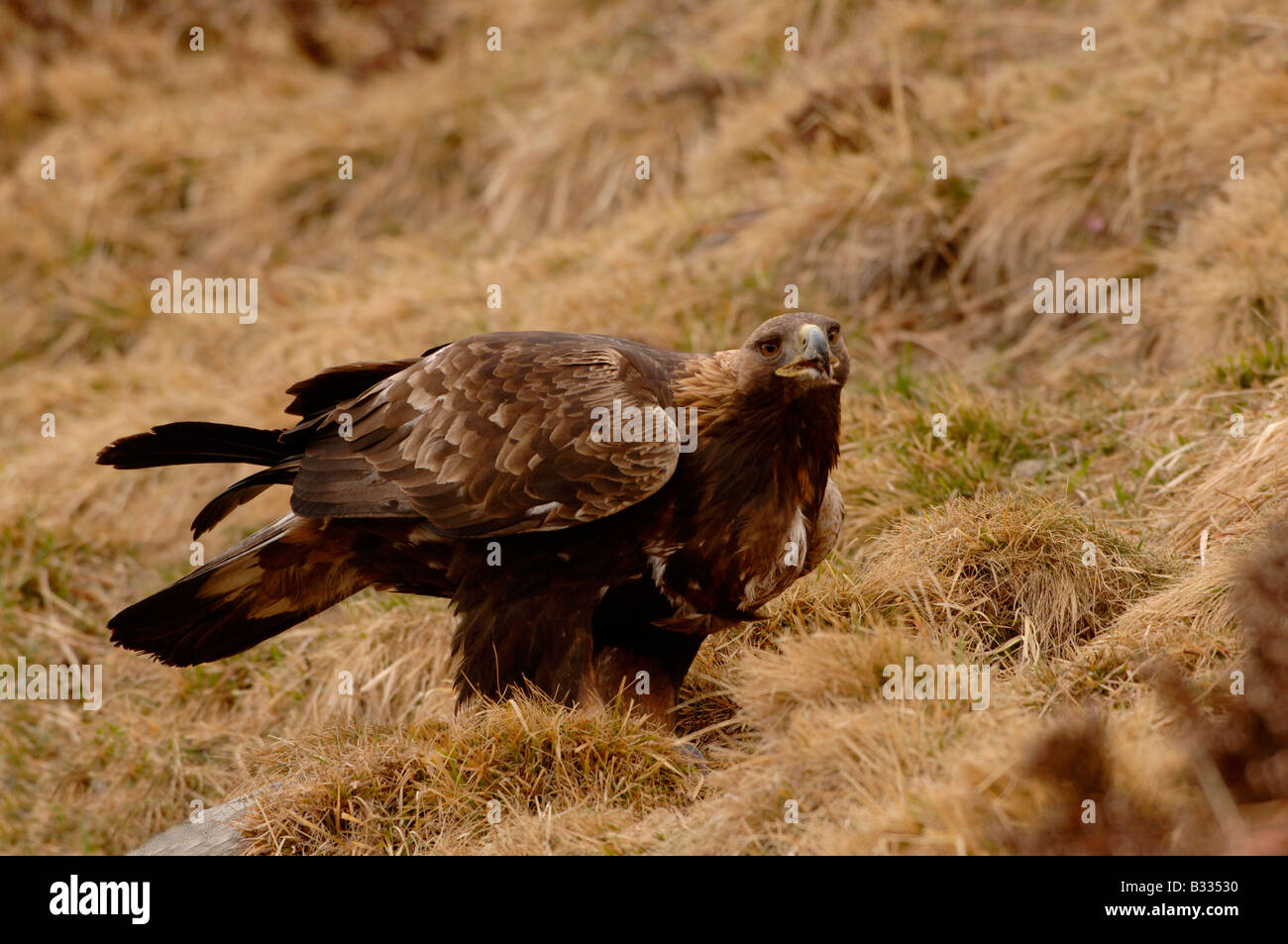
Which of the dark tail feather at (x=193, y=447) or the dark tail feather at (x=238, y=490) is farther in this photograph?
the dark tail feather at (x=238, y=490)

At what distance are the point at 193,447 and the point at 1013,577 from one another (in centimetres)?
278

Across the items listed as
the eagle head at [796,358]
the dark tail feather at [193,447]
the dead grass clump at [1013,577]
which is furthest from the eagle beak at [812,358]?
the dark tail feather at [193,447]

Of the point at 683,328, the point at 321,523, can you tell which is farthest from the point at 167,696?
the point at 683,328

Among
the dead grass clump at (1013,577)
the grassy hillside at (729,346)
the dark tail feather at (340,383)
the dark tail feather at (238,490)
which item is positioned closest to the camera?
the grassy hillside at (729,346)

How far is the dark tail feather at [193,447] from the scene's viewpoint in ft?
15.6

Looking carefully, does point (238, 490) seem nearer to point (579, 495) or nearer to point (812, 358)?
point (579, 495)

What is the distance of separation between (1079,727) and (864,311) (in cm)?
477

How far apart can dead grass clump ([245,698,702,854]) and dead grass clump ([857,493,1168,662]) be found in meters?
0.96

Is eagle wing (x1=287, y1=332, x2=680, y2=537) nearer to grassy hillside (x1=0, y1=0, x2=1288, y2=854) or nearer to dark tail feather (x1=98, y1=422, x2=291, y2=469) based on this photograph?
dark tail feather (x1=98, y1=422, x2=291, y2=469)

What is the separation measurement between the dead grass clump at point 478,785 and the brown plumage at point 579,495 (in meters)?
0.19

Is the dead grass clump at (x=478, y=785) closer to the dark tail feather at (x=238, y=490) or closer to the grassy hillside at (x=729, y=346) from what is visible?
the grassy hillside at (x=729, y=346)

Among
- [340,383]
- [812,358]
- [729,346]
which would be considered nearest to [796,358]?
[812,358]

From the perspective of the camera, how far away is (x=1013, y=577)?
4.73 metres

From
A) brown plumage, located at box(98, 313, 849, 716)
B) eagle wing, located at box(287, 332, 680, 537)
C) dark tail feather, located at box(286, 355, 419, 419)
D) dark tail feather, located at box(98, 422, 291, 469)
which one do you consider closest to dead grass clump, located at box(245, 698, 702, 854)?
brown plumage, located at box(98, 313, 849, 716)
